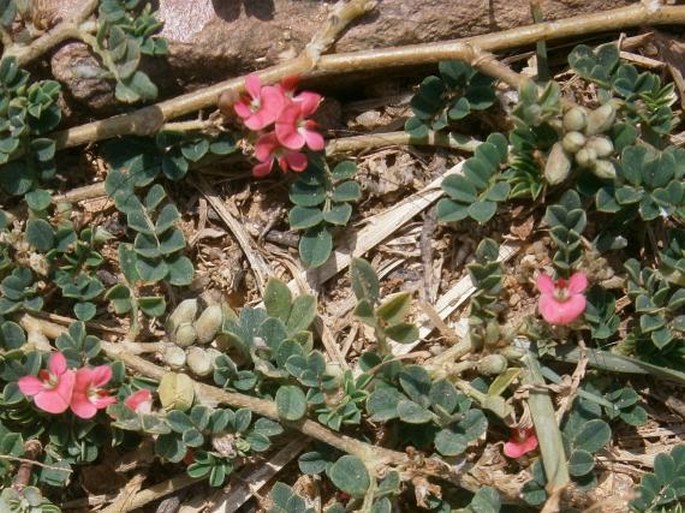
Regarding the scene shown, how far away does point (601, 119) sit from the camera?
2646 mm

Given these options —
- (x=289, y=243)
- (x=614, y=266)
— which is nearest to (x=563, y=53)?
(x=614, y=266)

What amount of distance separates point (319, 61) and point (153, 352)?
2.69ft

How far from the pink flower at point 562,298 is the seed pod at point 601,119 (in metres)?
0.33

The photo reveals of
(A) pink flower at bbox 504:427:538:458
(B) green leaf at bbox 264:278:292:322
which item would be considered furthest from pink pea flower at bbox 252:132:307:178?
(A) pink flower at bbox 504:427:538:458

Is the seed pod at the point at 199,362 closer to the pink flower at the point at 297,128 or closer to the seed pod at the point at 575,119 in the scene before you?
the pink flower at the point at 297,128

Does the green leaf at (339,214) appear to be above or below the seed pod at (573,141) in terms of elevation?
below

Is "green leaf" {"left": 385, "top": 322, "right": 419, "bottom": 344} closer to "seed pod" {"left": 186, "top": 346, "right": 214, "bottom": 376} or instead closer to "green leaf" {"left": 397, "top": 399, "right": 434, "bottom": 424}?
"green leaf" {"left": 397, "top": 399, "right": 434, "bottom": 424}

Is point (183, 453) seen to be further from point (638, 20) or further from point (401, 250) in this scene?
point (638, 20)

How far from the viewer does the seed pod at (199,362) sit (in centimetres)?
273

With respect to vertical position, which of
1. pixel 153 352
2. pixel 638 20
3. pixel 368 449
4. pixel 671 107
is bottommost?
pixel 368 449

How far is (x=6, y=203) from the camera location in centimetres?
298

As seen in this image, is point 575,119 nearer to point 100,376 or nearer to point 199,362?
point 199,362

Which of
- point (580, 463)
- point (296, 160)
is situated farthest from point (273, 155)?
point (580, 463)

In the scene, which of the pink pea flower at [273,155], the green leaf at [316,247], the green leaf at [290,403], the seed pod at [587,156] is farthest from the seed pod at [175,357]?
the seed pod at [587,156]
